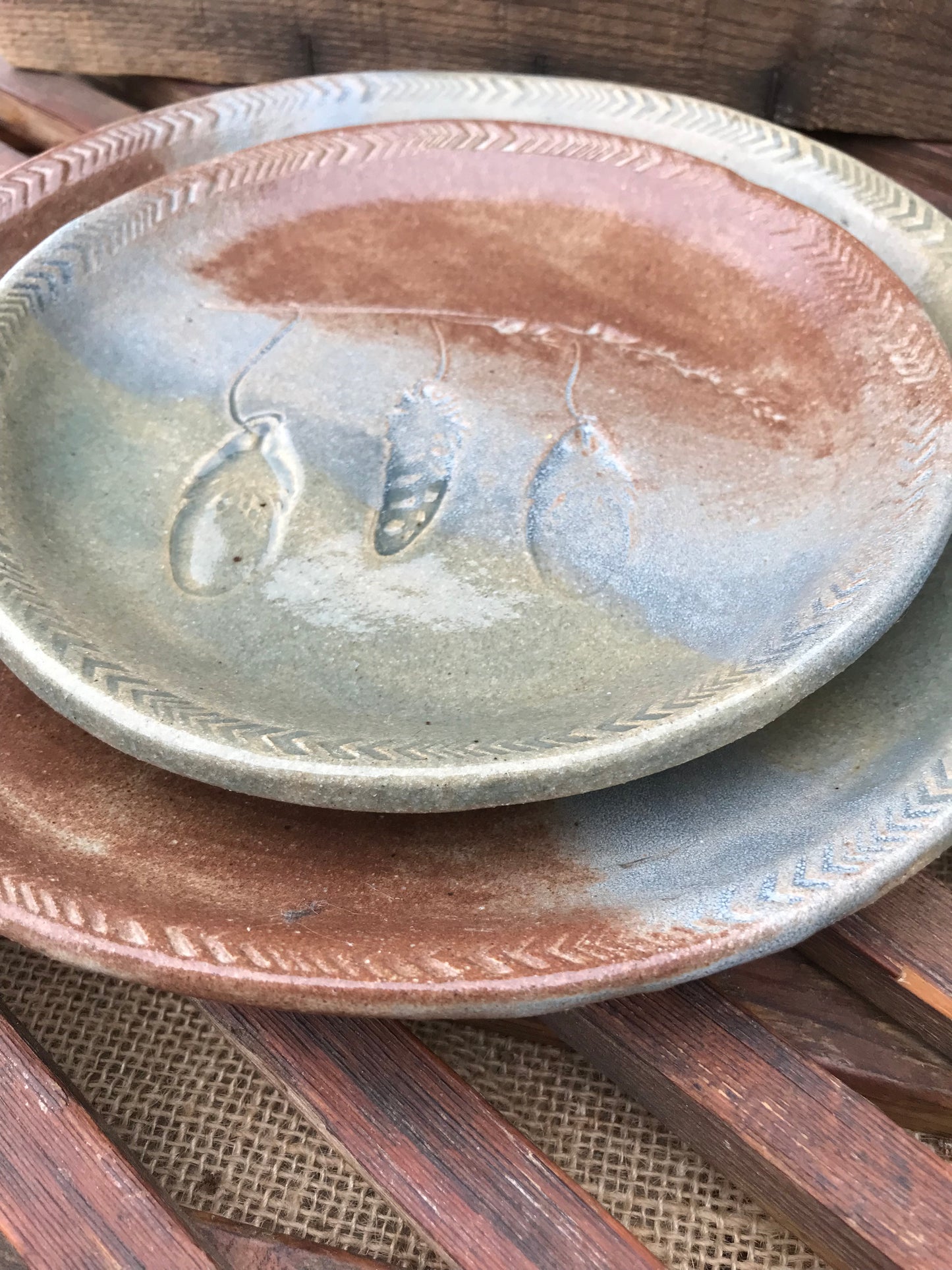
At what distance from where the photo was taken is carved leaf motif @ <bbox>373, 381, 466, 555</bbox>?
2.48 feet

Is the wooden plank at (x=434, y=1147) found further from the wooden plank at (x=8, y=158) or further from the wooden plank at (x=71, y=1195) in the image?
the wooden plank at (x=8, y=158)

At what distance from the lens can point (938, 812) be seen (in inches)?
22.1

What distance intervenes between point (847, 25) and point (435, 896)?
993 mm

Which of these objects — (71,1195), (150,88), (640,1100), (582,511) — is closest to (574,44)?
(150,88)

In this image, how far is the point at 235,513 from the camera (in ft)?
2.52

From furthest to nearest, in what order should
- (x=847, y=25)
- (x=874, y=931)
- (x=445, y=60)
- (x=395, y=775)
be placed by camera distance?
(x=445, y=60) < (x=847, y=25) < (x=874, y=931) < (x=395, y=775)

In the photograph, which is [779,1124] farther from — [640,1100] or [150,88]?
[150,88]

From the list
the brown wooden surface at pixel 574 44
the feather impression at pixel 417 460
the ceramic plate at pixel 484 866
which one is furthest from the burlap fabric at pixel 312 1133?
the brown wooden surface at pixel 574 44

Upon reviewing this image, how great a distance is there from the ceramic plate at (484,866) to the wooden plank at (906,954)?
0.41ft

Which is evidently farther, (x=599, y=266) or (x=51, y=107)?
(x=51, y=107)

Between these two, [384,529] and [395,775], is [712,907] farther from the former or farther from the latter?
[384,529]

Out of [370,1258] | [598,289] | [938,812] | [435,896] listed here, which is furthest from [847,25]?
[370,1258]

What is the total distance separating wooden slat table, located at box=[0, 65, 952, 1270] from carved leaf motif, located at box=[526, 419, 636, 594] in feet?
0.94

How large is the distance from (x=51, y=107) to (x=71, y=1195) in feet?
4.01
